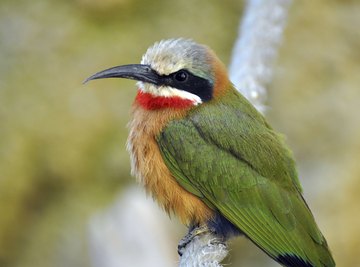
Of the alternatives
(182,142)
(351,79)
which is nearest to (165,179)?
(182,142)

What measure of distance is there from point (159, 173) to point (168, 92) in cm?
30

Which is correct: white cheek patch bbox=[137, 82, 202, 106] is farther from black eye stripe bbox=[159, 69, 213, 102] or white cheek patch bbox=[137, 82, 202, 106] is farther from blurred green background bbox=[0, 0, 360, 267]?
blurred green background bbox=[0, 0, 360, 267]

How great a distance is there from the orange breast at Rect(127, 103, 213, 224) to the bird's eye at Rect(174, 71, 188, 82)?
11cm

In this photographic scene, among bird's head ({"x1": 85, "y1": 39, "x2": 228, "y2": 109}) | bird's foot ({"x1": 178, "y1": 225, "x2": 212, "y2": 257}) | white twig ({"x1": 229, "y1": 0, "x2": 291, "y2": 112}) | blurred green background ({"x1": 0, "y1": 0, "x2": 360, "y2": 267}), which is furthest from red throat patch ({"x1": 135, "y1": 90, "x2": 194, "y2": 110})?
blurred green background ({"x1": 0, "y1": 0, "x2": 360, "y2": 267})

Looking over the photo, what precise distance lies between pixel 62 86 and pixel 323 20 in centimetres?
156

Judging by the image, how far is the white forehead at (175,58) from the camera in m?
3.42

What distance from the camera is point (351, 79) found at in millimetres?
5340

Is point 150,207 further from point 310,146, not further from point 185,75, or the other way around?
point 185,75

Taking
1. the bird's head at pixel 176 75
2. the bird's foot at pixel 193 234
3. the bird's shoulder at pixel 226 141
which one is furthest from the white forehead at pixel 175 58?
the bird's foot at pixel 193 234

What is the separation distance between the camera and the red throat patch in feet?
11.2

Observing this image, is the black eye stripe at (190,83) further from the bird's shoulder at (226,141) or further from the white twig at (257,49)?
the white twig at (257,49)

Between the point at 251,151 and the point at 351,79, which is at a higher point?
the point at 351,79

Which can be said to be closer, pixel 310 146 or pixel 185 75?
pixel 185 75

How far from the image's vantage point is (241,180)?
11.2 feet
